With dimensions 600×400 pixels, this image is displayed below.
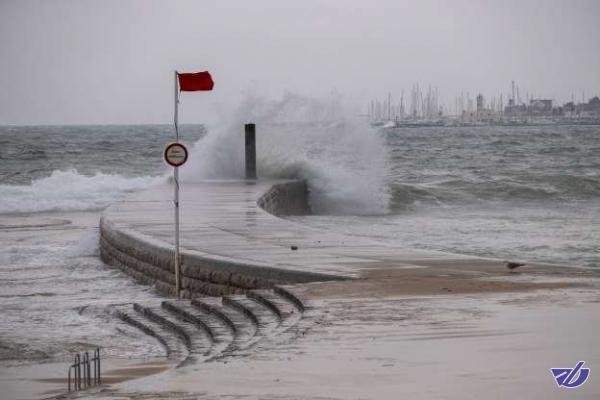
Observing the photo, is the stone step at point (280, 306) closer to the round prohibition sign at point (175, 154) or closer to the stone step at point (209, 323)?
the stone step at point (209, 323)

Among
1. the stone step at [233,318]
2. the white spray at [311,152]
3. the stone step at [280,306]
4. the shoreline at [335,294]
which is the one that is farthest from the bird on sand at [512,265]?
the white spray at [311,152]

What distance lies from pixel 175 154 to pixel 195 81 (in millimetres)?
1643

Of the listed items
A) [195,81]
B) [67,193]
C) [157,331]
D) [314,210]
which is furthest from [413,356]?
[67,193]

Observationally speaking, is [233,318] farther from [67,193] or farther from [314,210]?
[67,193]

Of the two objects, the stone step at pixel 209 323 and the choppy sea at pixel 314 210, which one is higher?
the stone step at pixel 209 323

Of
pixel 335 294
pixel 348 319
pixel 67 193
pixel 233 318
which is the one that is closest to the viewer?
Answer: pixel 348 319

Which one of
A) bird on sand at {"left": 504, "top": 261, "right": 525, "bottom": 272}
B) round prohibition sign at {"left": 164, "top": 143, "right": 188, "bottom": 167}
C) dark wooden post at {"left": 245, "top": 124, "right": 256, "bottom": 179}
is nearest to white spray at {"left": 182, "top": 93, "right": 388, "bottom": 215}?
dark wooden post at {"left": 245, "top": 124, "right": 256, "bottom": 179}

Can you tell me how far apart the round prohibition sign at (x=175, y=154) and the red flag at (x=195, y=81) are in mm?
1390

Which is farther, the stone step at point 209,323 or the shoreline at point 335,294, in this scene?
the stone step at point 209,323

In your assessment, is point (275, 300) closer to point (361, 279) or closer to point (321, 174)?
point (361, 279)

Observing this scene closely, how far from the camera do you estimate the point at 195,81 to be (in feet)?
44.4

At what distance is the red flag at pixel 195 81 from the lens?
44.1 feet

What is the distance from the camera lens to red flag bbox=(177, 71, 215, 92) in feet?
44.1

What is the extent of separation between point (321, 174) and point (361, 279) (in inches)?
700
